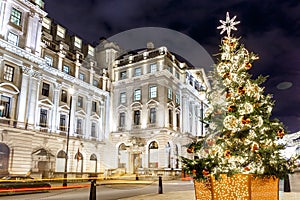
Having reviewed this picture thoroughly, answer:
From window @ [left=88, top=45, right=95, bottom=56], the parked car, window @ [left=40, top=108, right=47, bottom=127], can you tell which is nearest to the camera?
the parked car

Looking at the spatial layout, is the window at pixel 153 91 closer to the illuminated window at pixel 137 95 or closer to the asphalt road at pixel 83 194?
the illuminated window at pixel 137 95

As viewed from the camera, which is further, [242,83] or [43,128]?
[43,128]

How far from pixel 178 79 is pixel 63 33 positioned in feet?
56.1

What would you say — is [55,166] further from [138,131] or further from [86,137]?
[138,131]

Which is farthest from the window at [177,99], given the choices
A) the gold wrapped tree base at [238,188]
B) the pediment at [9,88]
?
the gold wrapped tree base at [238,188]

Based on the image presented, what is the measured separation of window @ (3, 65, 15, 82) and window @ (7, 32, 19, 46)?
233 cm

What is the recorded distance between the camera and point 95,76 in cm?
3875

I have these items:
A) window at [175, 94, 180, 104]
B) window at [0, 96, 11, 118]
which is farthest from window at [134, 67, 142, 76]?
window at [0, 96, 11, 118]

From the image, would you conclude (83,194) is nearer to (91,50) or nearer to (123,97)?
(123,97)

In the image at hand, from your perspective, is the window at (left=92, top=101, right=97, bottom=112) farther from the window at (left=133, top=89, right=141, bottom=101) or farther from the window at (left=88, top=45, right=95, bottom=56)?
the window at (left=88, top=45, right=95, bottom=56)

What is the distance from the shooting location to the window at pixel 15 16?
2681 cm

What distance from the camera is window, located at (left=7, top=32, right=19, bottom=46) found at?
2606 centimetres

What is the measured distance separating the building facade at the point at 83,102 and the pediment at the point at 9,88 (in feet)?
0.31

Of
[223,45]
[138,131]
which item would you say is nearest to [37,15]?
[138,131]
